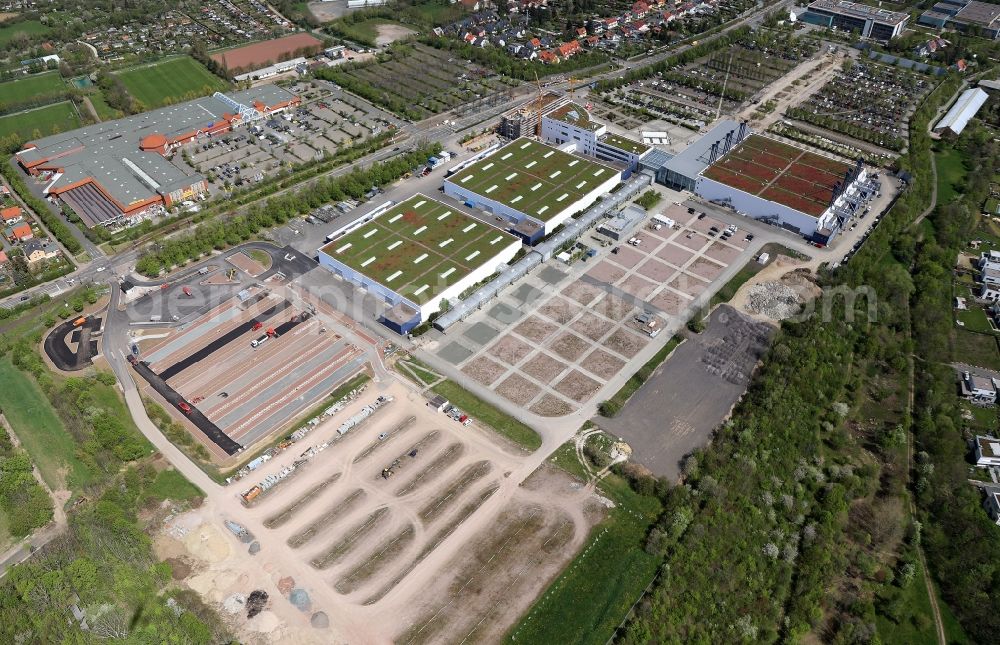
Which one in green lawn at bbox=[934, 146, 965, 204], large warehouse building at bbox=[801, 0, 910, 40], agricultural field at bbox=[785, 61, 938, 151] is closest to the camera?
green lawn at bbox=[934, 146, 965, 204]

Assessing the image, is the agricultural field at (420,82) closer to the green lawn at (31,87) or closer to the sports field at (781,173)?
the sports field at (781,173)

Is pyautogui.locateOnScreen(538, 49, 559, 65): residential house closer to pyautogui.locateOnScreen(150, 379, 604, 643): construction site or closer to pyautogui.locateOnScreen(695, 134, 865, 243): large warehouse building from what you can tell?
pyautogui.locateOnScreen(695, 134, 865, 243): large warehouse building

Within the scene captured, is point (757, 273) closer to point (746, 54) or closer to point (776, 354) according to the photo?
point (776, 354)

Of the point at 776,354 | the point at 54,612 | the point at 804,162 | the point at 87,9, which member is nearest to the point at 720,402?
the point at 776,354

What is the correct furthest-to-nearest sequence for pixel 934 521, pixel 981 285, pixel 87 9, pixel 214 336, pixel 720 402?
pixel 87 9 < pixel 981 285 < pixel 214 336 < pixel 720 402 < pixel 934 521

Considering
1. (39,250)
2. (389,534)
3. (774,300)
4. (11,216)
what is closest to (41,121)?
(11,216)

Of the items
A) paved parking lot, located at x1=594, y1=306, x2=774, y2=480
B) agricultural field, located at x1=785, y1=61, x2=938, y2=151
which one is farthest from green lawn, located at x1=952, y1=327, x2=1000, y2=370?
agricultural field, located at x1=785, y1=61, x2=938, y2=151
